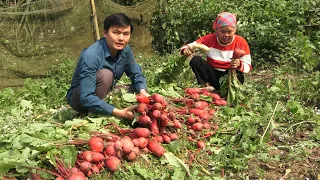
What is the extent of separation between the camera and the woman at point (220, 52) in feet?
13.0

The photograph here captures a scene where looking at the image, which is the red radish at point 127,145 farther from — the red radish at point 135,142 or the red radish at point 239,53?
the red radish at point 239,53

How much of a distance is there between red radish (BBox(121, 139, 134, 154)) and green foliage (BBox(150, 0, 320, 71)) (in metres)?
2.94

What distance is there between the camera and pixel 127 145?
8.57ft

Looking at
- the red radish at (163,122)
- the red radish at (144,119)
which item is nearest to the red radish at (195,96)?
the red radish at (163,122)

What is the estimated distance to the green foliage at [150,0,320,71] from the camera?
16.5 ft

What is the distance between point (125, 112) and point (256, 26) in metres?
3.57

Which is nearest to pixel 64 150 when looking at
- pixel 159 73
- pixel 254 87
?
pixel 159 73

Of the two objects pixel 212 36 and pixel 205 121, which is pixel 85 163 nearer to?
pixel 205 121

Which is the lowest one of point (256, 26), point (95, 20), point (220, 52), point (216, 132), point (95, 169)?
point (216, 132)

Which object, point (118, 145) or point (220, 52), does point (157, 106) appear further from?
point (220, 52)

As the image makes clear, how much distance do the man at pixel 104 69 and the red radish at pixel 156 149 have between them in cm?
34

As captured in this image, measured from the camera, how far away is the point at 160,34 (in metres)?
7.50

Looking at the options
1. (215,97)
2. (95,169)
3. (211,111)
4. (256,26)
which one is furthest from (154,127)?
(256,26)

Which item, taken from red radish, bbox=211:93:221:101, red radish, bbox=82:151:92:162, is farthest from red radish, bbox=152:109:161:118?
red radish, bbox=211:93:221:101
